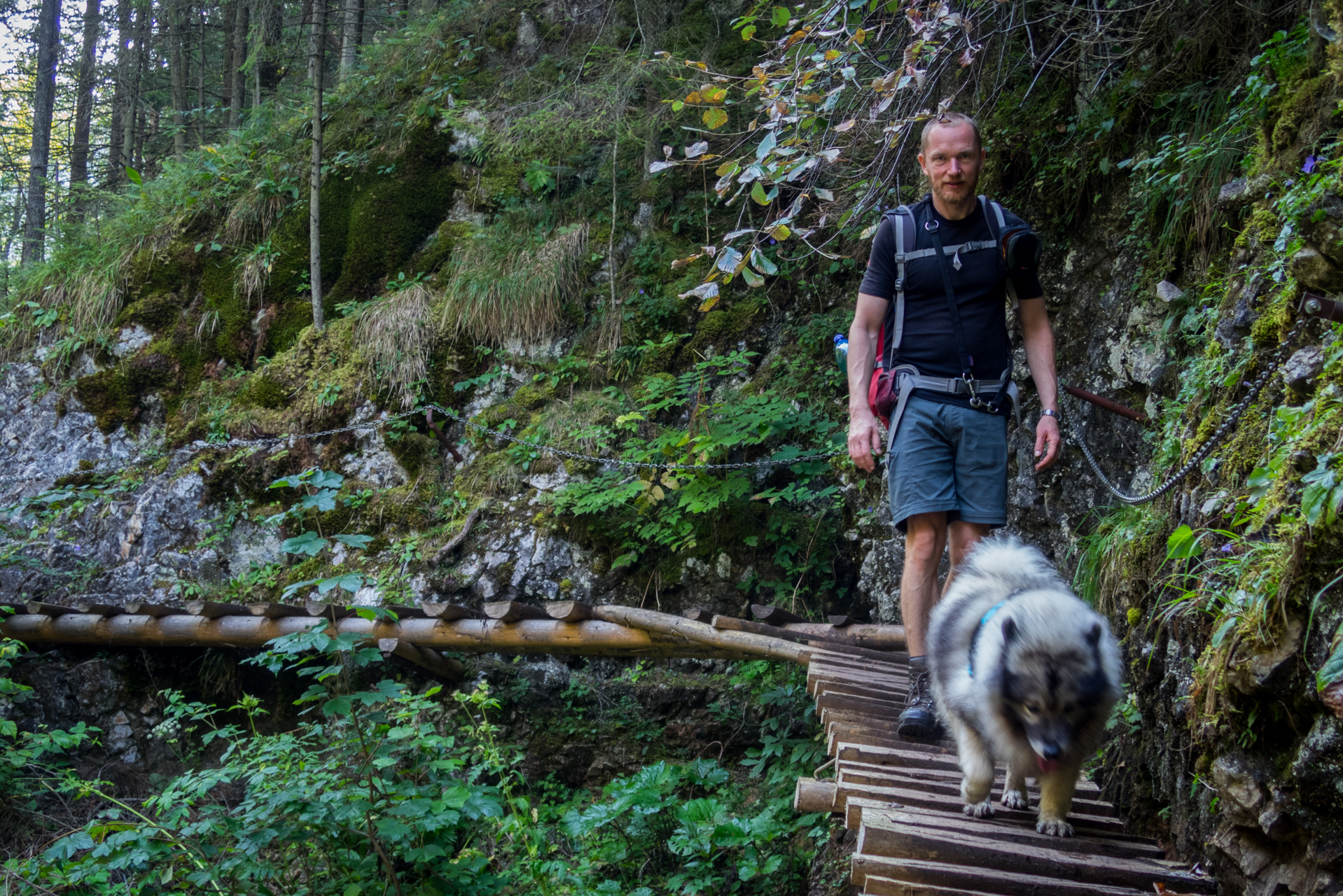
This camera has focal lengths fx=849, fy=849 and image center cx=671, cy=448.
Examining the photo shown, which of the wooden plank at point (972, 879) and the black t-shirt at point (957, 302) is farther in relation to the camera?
the black t-shirt at point (957, 302)

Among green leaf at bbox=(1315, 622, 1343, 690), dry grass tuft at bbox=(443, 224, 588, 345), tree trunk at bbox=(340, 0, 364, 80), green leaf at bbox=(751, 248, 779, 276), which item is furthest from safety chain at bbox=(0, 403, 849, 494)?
tree trunk at bbox=(340, 0, 364, 80)

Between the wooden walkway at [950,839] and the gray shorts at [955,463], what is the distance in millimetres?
Answer: 893

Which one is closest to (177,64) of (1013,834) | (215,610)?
(215,610)

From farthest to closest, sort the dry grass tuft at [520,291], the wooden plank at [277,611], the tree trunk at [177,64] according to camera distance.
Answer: the tree trunk at [177,64] → the dry grass tuft at [520,291] → the wooden plank at [277,611]

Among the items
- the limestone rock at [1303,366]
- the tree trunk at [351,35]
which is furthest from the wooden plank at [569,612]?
the tree trunk at [351,35]

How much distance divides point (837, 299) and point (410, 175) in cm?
570

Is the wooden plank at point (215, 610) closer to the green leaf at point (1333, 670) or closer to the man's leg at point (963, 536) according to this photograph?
the man's leg at point (963, 536)

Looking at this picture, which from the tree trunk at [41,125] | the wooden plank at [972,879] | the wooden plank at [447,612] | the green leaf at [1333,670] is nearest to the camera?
the green leaf at [1333,670]

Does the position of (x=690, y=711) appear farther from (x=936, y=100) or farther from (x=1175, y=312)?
(x=936, y=100)

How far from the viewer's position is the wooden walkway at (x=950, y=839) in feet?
6.47

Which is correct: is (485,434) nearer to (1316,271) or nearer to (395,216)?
(395,216)

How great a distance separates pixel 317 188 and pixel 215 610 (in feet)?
18.1

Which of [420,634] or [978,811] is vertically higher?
[978,811]

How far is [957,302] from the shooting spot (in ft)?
11.0
